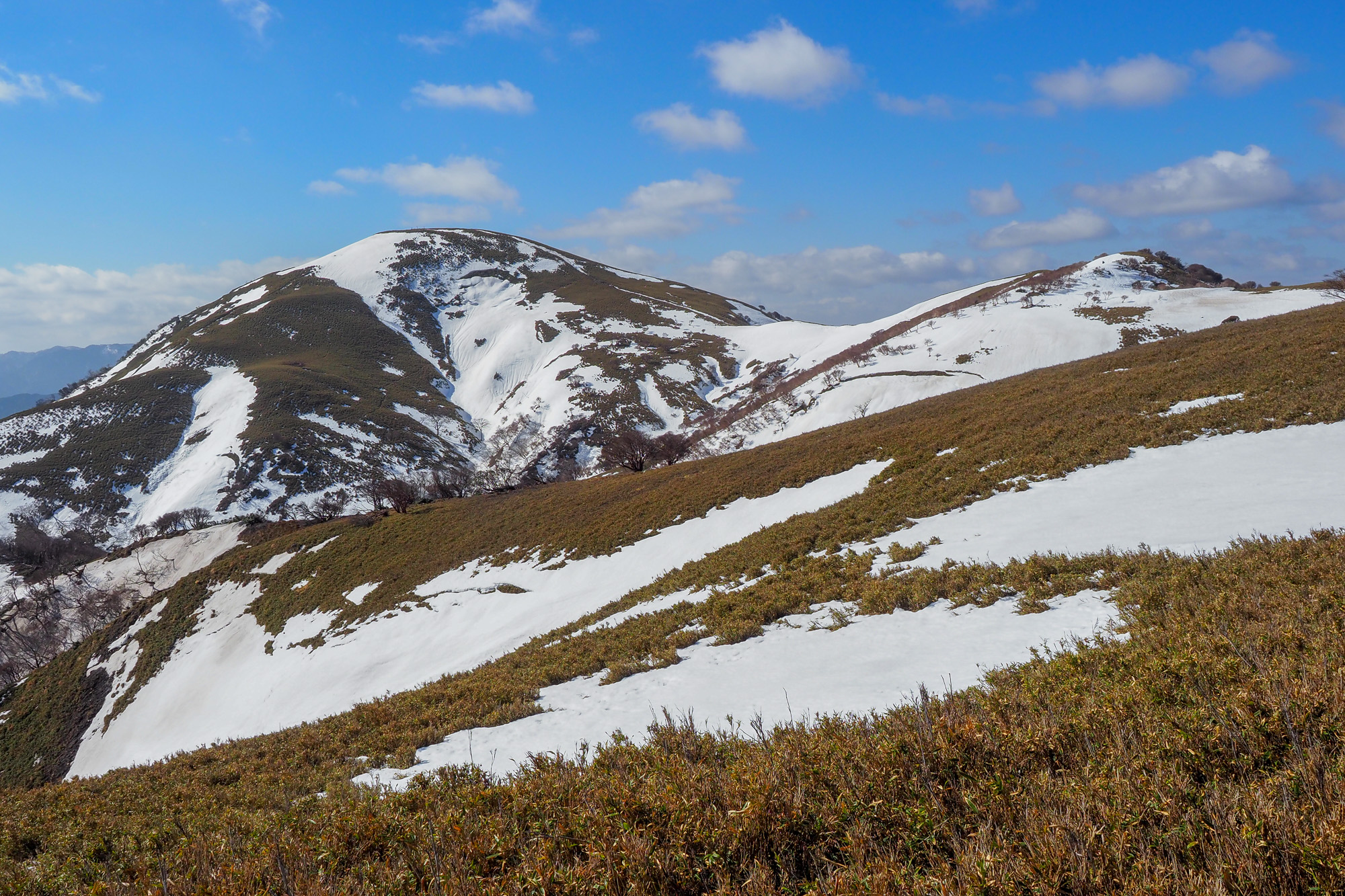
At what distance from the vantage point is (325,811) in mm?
5148

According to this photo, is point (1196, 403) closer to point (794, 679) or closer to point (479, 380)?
point (794, 679)

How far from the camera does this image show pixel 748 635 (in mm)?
10766

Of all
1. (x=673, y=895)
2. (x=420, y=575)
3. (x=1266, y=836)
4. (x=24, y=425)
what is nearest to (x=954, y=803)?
(x=1266, y=836)

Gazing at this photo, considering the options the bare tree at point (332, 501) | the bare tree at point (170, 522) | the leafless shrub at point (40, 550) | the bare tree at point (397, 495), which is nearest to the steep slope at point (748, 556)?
the bare tree at point (397, 495)

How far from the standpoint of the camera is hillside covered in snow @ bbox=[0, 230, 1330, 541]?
60469 mm

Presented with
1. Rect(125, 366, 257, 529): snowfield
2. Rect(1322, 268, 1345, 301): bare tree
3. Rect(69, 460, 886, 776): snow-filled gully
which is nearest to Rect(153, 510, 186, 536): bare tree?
Rect(125, 366, 257, 529): snowfield

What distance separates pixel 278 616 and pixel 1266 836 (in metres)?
41.3

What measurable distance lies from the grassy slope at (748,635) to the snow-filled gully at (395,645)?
7.60ft

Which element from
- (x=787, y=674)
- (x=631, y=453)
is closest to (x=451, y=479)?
(x=631, y=453)

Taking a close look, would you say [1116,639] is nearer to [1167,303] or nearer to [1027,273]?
[1167,303]

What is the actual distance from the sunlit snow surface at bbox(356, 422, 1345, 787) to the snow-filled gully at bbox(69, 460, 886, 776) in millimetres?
8092

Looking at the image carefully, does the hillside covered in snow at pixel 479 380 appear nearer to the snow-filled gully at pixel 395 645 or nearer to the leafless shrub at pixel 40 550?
the leafless shrub at pixel 40 550

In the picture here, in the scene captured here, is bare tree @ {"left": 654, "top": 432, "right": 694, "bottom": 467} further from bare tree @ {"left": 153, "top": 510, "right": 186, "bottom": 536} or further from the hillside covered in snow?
bare tree @ {"left": 153, "top": 510, "right": 186, "bottom": 536}

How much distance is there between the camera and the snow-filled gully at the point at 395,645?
21.2m
